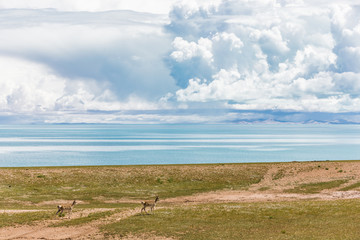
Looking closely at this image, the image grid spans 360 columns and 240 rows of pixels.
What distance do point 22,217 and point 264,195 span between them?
97.1 ft

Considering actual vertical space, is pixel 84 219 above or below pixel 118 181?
below

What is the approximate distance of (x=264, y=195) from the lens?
170 feet

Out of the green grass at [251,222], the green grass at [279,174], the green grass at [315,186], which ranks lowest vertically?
the green grass at [251,222]

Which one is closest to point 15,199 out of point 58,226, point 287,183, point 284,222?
point 58,226

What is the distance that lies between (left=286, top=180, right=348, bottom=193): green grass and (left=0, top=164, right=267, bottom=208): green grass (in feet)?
24.9

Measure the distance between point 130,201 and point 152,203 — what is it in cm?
1460

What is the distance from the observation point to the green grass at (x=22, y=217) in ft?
109

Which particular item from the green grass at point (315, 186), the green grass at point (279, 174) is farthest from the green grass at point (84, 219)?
the green grass at point (279, 174)

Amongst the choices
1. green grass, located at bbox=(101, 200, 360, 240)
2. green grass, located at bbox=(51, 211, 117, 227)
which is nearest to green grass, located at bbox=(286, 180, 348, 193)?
green grass, located at bbox=(101, 200, 360, 240)

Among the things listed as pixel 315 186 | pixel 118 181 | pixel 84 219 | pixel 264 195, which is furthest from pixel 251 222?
pixel 118 181

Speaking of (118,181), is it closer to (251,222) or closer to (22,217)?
(22,217)

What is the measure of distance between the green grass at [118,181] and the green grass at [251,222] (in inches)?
708

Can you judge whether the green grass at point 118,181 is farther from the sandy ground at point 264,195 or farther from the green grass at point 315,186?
the green grass at point 315,186

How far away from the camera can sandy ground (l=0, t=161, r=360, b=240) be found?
3025 centimetres
